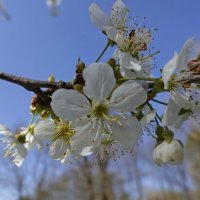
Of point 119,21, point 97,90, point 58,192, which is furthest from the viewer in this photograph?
point 58,192

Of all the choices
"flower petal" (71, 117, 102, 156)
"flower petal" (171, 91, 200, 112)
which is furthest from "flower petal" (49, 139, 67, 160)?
"flower petal" (171, 91, 200, 112)

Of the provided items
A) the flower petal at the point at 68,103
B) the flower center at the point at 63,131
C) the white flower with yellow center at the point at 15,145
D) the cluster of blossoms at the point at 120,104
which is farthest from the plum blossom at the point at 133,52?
the white flower with yellow center at the point at 15,145

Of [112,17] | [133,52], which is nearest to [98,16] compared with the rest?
[112,17]

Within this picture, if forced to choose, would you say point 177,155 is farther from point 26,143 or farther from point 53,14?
point 53,14

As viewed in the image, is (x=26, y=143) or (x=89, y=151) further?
(x=26, y=143)

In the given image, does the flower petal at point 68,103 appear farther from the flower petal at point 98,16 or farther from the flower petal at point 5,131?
the flower petal at point 5,131

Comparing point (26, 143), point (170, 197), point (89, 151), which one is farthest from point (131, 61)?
point (170, 197)
